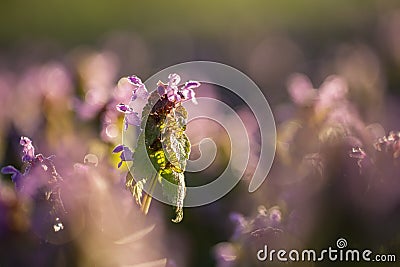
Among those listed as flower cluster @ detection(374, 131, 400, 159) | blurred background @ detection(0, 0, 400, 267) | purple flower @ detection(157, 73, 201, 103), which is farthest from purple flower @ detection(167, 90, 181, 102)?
flower cluster @ detection(374, 131, 400, 159)

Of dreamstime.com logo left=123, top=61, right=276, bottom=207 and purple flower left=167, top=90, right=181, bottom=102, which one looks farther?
dreamstime.com logo left=123, top=61, right=276, bottom=207

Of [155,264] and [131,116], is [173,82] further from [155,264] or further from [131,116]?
[155,264]

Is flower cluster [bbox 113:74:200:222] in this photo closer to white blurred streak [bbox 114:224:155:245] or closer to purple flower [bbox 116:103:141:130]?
purple flower [bbox 116:103:141:130]

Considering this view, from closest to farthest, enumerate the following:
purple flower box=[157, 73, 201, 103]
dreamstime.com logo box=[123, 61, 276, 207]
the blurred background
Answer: purple flower box=[157, 73, 201, 103] < the blurred background < dreamstime.com logo box=[123, 61, 276, 207]

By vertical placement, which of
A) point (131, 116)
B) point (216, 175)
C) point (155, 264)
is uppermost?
point (216, 175)

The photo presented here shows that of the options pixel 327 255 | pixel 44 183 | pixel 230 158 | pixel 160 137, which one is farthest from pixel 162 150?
pixel 230 158

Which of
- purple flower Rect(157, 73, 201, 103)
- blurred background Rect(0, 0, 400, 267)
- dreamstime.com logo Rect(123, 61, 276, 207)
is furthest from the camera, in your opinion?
dreamstime.com logo Rect(123, 61, 276, 207)

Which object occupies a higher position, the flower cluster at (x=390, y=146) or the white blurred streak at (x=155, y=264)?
the flower cluster at (x=390, y=146)

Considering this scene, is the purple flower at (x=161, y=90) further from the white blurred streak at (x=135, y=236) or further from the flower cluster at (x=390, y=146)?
the flower cluster at (x=390, y=146)

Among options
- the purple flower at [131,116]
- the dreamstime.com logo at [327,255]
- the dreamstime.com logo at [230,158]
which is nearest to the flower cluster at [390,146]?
the dreamstime.com logo at [327,255]
